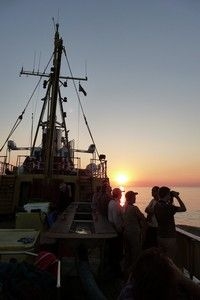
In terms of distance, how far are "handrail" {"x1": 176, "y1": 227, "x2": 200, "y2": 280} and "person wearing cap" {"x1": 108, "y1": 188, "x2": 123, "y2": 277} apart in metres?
1.28

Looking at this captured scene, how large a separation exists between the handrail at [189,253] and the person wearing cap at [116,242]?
128cm

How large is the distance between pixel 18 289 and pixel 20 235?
3.09 m

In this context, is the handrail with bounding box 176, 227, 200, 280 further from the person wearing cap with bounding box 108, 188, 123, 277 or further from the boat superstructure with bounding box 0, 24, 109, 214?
the boat superstructure with bounding box 0, 24, 109, 214

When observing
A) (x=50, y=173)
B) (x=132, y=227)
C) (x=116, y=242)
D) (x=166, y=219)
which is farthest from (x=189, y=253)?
(x=50, y=173)

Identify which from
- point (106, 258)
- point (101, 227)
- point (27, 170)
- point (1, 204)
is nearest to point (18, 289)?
point (101, 227)

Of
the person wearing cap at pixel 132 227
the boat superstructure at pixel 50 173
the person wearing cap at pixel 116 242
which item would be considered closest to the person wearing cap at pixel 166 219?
the person wearing cap at pixel 132 227

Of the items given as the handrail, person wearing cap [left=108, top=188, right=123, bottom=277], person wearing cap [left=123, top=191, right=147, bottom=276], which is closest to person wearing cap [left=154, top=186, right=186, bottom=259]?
the handrail

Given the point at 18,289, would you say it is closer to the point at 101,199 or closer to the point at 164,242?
the point at 164,242

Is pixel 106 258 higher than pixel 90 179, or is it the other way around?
pixel 90 179

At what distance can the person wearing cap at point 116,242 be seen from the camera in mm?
8352

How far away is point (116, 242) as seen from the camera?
343 inches

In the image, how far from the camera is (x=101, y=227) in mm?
8188

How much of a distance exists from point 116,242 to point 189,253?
1.83m

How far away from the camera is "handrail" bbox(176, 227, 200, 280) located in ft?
23.3
